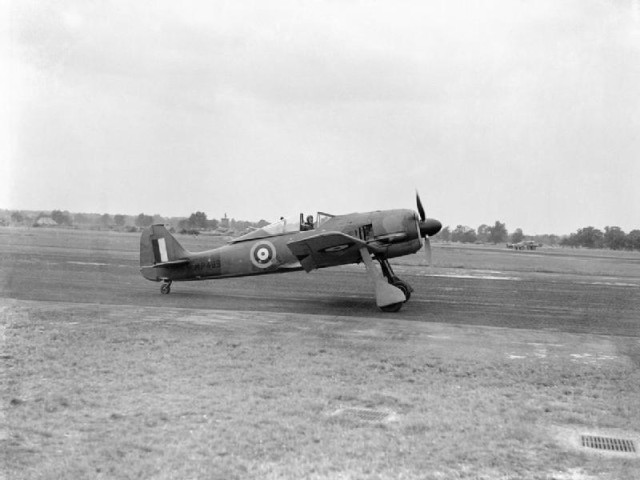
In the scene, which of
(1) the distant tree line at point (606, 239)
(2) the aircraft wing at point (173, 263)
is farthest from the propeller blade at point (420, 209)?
(1) the distant tree line at point (606, 239)

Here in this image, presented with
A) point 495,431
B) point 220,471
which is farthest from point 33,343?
point 495,431

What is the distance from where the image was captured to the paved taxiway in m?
14.8

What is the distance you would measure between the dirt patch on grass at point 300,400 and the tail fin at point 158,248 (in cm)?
634

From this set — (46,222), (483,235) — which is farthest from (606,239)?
(46,222)

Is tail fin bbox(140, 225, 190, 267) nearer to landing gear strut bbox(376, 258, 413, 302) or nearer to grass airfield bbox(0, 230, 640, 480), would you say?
grass airfield bbox(0, 230, 640, 480)

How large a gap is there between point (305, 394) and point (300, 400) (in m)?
0.27

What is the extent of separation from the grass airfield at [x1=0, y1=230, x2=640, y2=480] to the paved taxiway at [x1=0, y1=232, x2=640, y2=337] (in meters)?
0.60

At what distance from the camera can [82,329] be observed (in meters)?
11.5

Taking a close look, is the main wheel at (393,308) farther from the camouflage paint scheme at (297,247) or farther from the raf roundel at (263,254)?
the raf roundel at (263,254)

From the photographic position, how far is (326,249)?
15.6m

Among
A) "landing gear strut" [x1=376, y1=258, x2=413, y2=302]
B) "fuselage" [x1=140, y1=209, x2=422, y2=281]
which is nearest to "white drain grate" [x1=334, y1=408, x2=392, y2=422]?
"fuselage" [x1=140, y1=209, x2=422, y2=281]

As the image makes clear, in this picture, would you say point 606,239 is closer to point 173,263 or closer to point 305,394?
point 173,263

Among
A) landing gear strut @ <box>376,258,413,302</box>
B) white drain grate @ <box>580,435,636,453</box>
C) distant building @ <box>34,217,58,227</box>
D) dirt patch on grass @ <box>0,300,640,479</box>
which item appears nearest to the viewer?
dirt patch on grass @ <box>0,300,640,479</box>

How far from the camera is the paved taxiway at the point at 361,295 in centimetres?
1481
